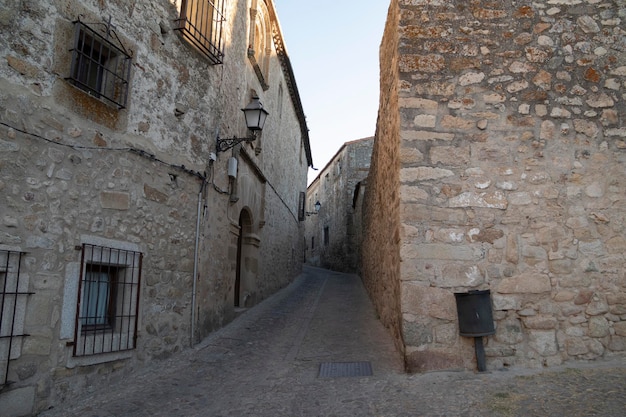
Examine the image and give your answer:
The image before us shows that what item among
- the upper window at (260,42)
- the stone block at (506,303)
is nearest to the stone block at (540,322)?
the stone block at (506,303)

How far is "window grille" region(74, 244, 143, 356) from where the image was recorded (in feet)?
12.7

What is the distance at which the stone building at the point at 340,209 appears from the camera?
1947 cm

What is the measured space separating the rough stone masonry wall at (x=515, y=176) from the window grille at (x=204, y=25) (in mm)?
2646

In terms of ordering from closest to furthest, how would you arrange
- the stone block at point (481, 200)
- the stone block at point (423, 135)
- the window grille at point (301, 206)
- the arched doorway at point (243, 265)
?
the stone block at point (481, 200) → the stone block at point (423, 135) → the arched doorway at point (243, 265) → the window grille at point (301, 206)

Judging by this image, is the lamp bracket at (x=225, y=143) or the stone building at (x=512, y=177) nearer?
the stone building at (x=512, y=177)

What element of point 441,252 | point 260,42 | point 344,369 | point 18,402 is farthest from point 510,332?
point 260,42

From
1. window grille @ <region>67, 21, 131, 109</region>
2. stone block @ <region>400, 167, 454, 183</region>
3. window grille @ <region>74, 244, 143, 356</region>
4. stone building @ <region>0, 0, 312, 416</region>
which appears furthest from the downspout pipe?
stone block @ <region>400, 167, 454, 183</region>

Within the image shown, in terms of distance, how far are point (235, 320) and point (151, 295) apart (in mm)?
2682

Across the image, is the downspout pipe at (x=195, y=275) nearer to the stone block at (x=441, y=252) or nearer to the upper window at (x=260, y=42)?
the stone block at (x=441, y=252)

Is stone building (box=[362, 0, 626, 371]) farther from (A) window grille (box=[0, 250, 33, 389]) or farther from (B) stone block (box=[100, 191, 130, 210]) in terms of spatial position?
(A) window grille (box=[0, 250, 33, 389])

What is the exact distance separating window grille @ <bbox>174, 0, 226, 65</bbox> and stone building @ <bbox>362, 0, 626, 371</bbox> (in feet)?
8.60

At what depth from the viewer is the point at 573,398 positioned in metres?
3.21

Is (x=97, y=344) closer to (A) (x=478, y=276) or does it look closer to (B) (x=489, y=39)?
(A) (x=478, y=276)

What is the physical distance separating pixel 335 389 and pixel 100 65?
146 inches
